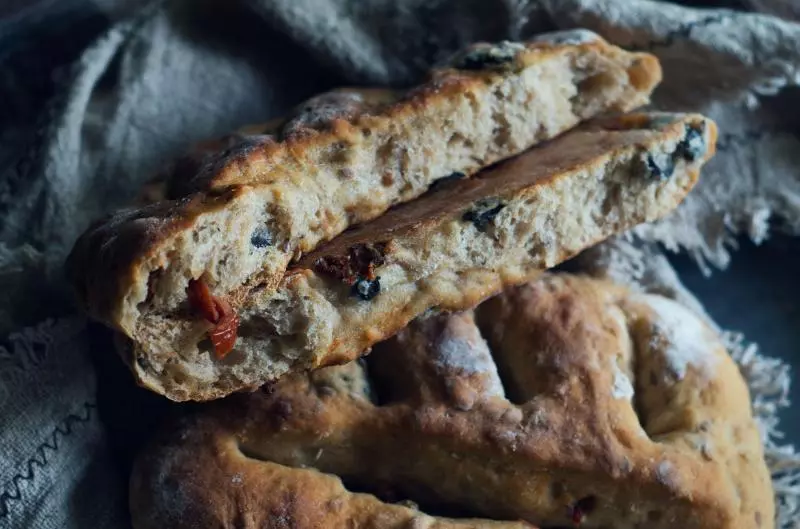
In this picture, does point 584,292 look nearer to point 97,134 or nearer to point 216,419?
point 216,419

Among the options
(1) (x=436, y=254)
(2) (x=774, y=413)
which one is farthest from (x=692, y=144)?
(2) (x=774, y=413)

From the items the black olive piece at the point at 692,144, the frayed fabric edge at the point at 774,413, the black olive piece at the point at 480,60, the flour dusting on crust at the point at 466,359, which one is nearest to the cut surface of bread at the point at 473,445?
the flour dusting on crust at the point at 466,359

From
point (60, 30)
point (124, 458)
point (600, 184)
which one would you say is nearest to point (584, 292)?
point (600, 184)

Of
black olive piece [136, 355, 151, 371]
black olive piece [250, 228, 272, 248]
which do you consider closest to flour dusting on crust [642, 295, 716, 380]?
black olive piece [250, 228, 272, 248]

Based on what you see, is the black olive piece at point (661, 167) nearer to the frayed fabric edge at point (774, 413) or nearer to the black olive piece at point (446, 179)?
the black olive piece at point (446, 179)

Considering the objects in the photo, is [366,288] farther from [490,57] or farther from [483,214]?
[490,57]

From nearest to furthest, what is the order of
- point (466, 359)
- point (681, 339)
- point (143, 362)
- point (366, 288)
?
1. point (143, 362)
2. point (366, 288)
3. point (466, 359)
4. point (681, 339)

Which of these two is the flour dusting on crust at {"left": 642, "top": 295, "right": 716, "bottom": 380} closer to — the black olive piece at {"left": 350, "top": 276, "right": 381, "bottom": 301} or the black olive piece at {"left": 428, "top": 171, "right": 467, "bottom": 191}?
the black olive piece at {"left": 428, "top": 171, "right": 467, "bottom": 191}
